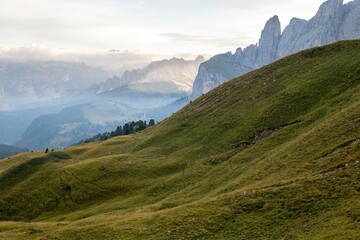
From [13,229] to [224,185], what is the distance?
1289 inches

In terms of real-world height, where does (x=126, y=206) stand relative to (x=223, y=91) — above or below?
below

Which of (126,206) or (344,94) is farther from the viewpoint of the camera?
(344,94)

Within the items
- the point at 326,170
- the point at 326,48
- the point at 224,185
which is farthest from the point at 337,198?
→ the point at 326,48

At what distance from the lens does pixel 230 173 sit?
61.8m

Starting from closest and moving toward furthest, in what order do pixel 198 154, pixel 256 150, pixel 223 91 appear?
pixel 256 150
pixel 198 154
pixel 223 91

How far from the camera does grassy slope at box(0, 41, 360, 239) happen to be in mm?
39875

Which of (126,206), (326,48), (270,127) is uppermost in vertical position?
(326,48)

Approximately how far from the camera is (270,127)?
76438 millimetres

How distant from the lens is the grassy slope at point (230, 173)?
131 feet

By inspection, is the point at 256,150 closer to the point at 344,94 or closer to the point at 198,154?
the point at 198,154

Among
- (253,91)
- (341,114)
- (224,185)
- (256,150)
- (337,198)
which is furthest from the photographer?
(253,91)

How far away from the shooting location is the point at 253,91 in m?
101

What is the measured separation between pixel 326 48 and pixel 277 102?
32313 millimetres

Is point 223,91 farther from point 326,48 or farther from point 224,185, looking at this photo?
point 224,185
